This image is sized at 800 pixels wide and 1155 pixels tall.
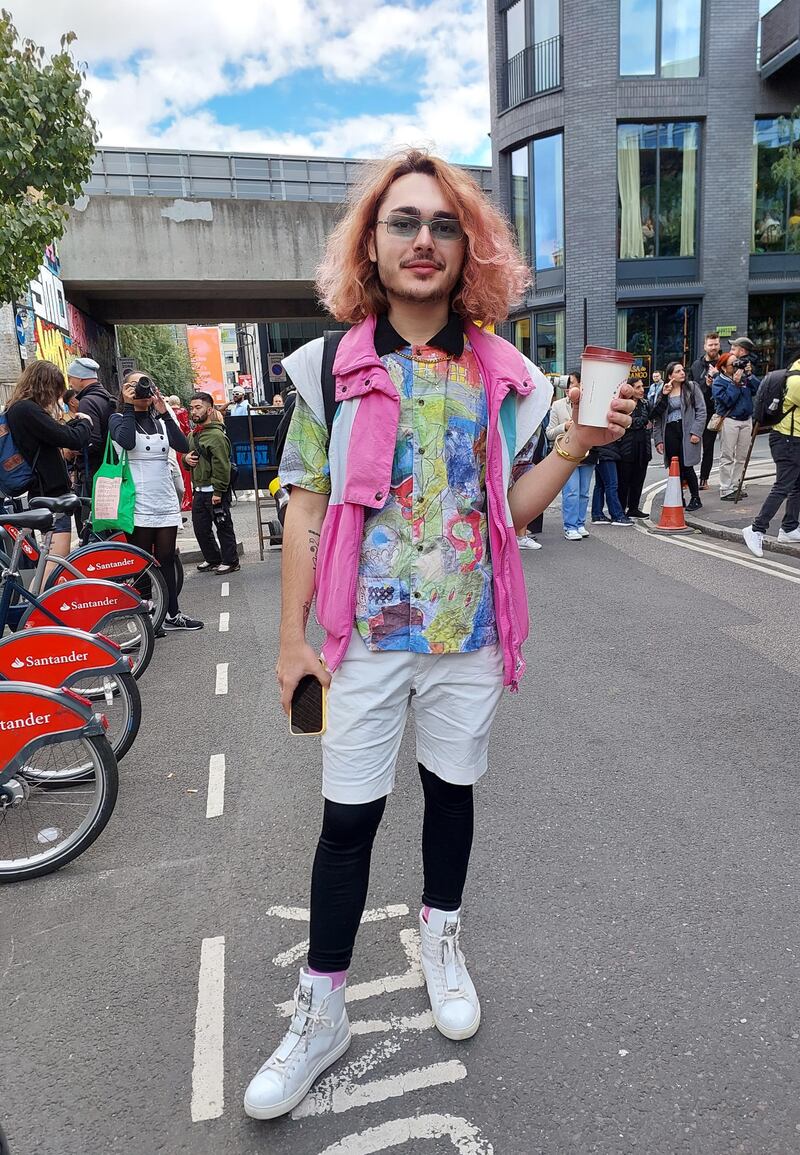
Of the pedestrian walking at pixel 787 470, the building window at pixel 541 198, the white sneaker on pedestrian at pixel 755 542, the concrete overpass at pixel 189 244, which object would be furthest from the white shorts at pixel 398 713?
the building window at pixel 541 198

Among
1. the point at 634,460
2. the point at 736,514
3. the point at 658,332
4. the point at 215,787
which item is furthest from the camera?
the point at 658,332

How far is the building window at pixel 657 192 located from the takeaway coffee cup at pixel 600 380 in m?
20.9

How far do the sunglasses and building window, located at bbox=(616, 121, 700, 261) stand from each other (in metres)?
20.7

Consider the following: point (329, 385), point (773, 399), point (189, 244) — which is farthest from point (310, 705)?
point (189, 244)

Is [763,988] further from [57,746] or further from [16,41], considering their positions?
[16,41]

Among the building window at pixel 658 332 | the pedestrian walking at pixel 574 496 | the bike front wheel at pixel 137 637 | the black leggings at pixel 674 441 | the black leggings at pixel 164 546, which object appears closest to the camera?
the bike front wheel at pixel 137 637

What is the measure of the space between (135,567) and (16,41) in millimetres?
4412

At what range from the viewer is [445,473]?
1844 millimetres

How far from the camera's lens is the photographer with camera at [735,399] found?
33.8 feet

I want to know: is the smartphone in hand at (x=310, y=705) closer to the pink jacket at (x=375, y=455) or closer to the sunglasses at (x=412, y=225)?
the pink jacket at (x=375, y=455)

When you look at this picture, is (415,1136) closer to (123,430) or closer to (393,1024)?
(393,1024)

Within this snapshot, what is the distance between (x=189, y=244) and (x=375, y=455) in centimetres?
1872

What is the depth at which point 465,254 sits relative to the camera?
74.9 inches

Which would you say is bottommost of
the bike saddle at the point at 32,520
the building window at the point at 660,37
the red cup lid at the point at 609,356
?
the bike saddle at the point at 32,520
